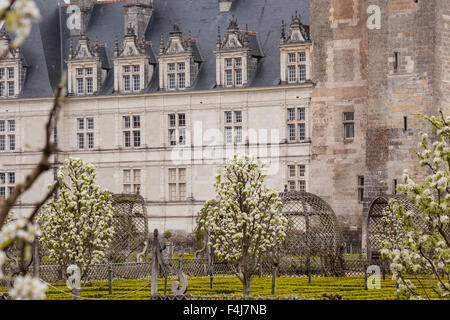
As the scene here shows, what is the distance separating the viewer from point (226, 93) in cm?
5703

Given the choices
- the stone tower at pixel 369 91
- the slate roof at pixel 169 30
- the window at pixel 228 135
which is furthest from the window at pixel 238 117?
the stone tower at pixel 369 91

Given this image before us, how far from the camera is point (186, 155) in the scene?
57.6m

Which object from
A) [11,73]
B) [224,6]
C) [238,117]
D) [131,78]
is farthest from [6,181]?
[224,6]

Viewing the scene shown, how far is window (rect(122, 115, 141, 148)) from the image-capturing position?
2336 inches

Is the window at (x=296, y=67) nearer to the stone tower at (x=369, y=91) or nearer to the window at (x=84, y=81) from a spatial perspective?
the stone tower at (x=369, y=91)

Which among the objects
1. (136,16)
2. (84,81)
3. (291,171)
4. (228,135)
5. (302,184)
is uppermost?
(136,16)

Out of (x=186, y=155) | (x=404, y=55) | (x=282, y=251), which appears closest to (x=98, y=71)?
(x=186, y=155)

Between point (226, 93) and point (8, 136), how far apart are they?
12.7 m

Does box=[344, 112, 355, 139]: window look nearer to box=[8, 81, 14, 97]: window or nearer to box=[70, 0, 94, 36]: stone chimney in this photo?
box=[70, 0, 94, 36]: stone chimney

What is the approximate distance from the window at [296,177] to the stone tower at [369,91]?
613mm

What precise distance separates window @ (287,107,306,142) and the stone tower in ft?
2.20

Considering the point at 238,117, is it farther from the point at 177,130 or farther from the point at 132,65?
the point at 132,65

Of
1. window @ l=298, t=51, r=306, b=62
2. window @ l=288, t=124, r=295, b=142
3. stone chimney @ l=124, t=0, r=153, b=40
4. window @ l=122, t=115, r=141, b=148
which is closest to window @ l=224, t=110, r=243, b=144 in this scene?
window @ l=288, t=124, r=295, b=142
